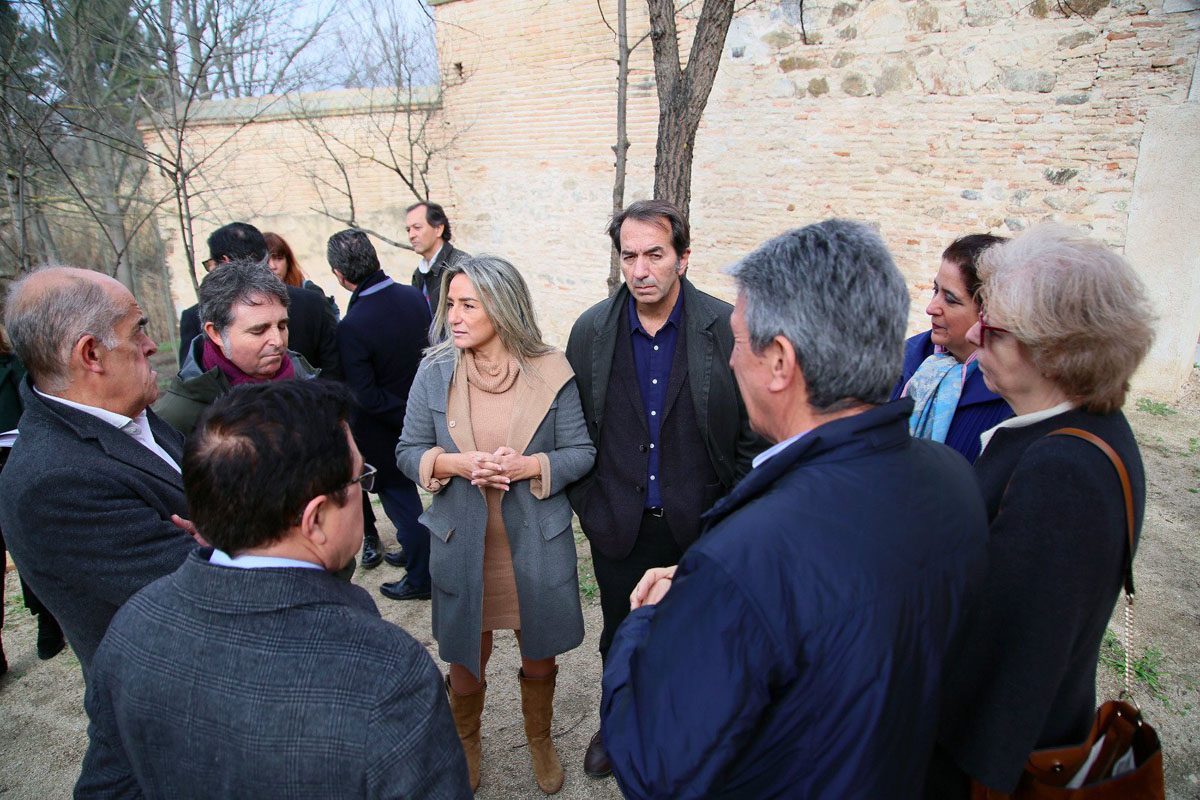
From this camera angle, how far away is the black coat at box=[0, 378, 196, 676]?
5.39ft

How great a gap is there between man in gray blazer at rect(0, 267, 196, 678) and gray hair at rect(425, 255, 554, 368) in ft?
3.31

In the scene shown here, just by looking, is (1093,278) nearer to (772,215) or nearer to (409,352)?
(409,352)

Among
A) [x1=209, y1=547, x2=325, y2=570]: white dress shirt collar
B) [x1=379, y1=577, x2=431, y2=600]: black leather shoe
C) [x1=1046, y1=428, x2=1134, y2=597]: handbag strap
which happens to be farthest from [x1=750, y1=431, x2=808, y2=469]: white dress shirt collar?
[x1=379, y1=577, x2=431, y2=600]: black leather shoe

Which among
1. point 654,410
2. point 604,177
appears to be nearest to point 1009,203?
point 604,177

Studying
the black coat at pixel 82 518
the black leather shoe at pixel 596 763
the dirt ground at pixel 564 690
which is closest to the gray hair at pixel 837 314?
the black coat at pixel 82 518

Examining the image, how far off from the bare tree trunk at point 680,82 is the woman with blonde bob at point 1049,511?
9.72 ft

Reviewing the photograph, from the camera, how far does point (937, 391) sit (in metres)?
2.34

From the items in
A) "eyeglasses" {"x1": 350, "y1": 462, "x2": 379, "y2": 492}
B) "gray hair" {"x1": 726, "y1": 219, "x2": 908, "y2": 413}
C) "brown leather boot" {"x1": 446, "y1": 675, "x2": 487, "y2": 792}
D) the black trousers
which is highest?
"gray hair" {"x1": 726, "y1": 219, "x2": 908, "y2": 413}

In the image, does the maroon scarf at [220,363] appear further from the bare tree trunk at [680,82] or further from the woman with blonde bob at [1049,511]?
the bare tree trunk at [680,82]

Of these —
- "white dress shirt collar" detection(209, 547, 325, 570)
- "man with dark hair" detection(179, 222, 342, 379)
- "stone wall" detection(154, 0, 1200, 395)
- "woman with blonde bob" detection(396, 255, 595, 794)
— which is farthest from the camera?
"stone wall" detection(154, 0, 1200, 395)

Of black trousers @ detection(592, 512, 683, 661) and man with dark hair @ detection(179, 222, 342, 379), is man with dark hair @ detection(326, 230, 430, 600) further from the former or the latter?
black trousers @ detection(592, 512, 683, 661)

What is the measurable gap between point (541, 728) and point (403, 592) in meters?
1.64

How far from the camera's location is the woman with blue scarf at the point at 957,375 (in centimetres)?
221

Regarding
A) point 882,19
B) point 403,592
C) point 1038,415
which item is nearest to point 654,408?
point 1038,415
